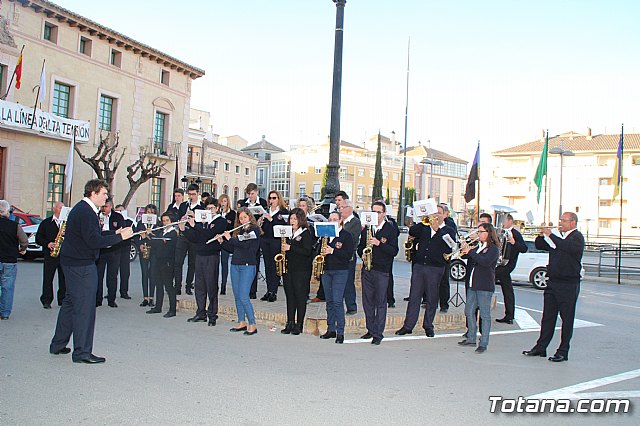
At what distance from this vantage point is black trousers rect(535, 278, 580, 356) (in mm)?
8039

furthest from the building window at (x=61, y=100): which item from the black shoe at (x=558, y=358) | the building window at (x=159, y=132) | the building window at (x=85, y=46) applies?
the black shoe at (x=558, y=358)

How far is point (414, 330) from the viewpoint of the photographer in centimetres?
984

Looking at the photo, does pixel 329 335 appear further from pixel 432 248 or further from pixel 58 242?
pixel 58 242

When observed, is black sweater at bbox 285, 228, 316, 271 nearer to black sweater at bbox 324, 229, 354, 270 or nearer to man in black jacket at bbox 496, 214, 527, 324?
black sweater at bbox 324, 229, 354, 270

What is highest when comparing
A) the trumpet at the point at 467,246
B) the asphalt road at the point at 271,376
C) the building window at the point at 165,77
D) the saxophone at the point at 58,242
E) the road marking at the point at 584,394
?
the building window at the point at 165,77

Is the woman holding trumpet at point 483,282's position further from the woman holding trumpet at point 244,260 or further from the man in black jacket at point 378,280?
→ the woman holding trumpet at point 244,260

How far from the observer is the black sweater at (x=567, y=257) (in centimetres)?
806

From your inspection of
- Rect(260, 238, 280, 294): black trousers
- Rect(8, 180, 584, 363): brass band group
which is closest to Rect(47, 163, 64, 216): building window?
Rect(8, 180, 584, 363): brass band group

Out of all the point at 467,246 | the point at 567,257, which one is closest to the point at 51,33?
the point at 467,246

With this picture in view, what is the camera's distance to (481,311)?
851cm

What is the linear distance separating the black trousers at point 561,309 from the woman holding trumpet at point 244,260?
14.1 ft

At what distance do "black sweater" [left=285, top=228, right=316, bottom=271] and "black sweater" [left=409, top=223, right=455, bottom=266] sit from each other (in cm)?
178

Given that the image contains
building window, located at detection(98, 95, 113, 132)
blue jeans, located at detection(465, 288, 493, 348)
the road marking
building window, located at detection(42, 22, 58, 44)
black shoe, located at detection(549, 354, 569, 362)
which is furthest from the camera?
building window, located at detection(98, 95, 113, 132)

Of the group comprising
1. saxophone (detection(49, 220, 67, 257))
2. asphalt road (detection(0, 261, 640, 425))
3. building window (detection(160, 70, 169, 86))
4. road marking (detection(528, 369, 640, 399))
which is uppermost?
building window (detection(160, 70, 169, 86))
